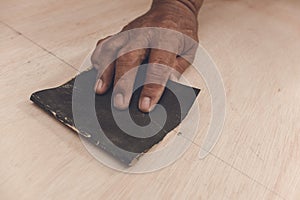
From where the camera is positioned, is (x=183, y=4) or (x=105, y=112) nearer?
(x=105, y=112)

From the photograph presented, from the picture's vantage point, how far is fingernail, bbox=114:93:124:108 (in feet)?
1.80

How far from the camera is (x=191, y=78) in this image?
706mm

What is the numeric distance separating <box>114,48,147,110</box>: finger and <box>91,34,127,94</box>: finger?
14 millimetres

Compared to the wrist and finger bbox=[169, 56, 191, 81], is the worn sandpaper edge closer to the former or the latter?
finger bbox=[169, 56, 191, 81]

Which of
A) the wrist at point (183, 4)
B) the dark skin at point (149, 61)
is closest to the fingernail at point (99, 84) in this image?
the dark skin at point (149, 61)

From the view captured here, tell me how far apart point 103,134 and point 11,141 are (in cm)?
14

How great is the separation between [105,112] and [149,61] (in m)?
0.14

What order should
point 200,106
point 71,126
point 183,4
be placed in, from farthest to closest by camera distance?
point 183,4 → point 200,106 → point 71,126

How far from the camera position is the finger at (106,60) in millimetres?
579

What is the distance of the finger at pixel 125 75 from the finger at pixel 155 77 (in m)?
0.02

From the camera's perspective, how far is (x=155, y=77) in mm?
594

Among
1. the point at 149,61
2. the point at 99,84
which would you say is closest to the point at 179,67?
the point at 149,61

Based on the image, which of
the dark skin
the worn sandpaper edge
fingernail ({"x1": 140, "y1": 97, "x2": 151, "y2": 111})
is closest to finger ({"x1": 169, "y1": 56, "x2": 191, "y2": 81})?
the dark skin

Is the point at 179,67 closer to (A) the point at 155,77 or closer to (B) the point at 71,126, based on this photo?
(A) the point at 155,77
